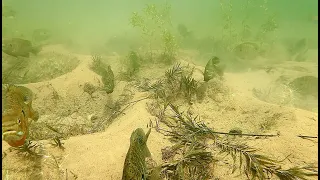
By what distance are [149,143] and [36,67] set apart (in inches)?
273

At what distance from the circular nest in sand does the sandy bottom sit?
3.24 metres

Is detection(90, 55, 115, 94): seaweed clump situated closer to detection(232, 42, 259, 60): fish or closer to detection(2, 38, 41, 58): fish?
detection(2, 38, 41, 58): fish

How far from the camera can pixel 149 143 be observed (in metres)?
3.84

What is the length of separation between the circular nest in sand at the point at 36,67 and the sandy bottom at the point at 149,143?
3.24 metres

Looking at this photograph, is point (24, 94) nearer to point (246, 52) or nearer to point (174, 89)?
point (174, 89)

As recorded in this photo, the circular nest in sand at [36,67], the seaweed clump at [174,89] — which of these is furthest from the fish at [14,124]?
the circular nest in sand at [36,67]

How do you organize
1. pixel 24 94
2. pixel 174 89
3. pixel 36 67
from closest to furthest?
pixel 24 94 → pixel 174 89 → pixel 36 67

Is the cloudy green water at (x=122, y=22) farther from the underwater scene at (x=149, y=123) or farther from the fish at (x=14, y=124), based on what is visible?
the fish at (x=14, y=124)

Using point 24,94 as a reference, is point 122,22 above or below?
above

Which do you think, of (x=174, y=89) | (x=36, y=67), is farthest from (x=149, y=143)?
(x=36, y=67)

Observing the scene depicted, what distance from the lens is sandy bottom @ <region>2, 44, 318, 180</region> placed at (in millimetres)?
3211

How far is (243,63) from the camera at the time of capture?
40.3 ft

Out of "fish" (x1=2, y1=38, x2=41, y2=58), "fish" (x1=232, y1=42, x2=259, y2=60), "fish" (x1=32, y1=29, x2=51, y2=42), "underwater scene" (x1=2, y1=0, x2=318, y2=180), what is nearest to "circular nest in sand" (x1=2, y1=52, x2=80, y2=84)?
"underwater scene" (x1=2, y1=0, x2=318, y2=180)

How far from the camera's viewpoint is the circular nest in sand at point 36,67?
794 cm
